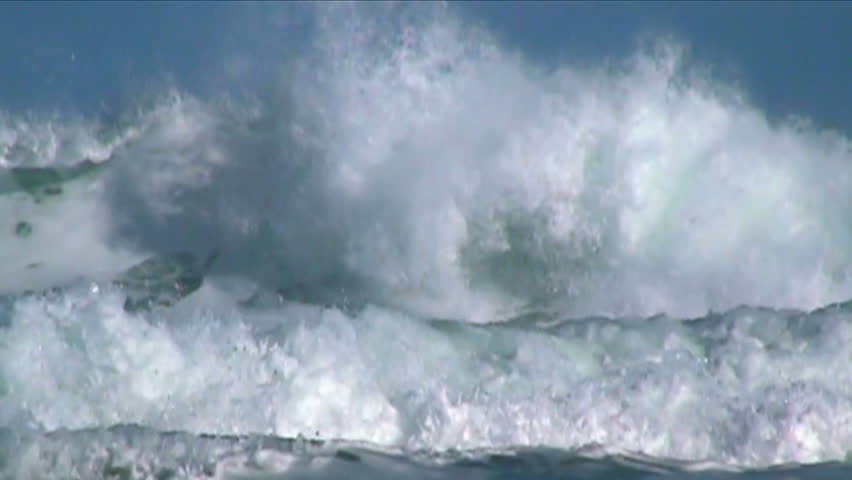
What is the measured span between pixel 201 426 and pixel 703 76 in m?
4.79

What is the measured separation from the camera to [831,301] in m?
8.45

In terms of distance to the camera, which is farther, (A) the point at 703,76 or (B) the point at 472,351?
(A) the point at 703,76

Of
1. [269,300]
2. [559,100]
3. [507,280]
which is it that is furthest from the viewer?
[559,100]

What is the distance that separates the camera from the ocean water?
19.2ft

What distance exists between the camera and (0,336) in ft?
20.3

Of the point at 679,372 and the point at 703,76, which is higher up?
the point at 703,76

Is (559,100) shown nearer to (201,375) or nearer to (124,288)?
(124,288)

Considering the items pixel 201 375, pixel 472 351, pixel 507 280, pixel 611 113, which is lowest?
pixel 201 375

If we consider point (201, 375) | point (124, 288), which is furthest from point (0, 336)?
point (124, 288)

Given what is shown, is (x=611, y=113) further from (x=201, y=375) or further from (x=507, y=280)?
(x=201, y=375)

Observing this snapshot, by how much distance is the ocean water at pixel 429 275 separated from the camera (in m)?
5.85

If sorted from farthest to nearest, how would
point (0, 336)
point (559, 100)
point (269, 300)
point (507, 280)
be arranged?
point (559, 100)
point (507, 280)
point (269, 300)
point (0, 336)

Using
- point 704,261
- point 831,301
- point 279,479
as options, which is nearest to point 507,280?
point 704,261

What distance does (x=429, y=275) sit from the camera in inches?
322
